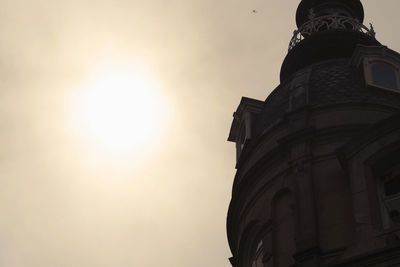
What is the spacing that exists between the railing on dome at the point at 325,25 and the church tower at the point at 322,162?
4.16 ft

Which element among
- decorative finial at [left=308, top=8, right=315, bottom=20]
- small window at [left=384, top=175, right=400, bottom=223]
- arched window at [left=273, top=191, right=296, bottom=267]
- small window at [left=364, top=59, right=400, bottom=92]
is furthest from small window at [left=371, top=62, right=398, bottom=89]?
decorative finial at [left=308, top=8, right=315, bottom=20]

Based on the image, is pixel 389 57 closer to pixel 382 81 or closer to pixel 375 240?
pixel 382 81

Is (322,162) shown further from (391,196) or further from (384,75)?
(384,75)

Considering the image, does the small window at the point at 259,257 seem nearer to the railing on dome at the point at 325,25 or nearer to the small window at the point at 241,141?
the small window at the point at 241,141

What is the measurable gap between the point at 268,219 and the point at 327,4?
15.9 meters

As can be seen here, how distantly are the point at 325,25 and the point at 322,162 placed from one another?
12.7 m

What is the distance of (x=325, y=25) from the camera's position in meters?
38.1

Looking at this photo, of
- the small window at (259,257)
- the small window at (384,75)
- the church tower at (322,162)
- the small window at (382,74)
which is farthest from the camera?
the small window at (384,75)

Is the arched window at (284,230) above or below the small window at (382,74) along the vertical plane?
below

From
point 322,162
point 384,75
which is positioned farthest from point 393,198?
point 384,75

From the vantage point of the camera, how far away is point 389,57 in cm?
3081

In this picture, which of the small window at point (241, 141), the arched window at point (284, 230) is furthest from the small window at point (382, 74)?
the arched window at point (284, 230)

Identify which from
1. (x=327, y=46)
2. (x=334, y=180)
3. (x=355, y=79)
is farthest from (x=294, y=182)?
(x=327, y=46)

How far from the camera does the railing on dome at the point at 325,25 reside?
123 feet
